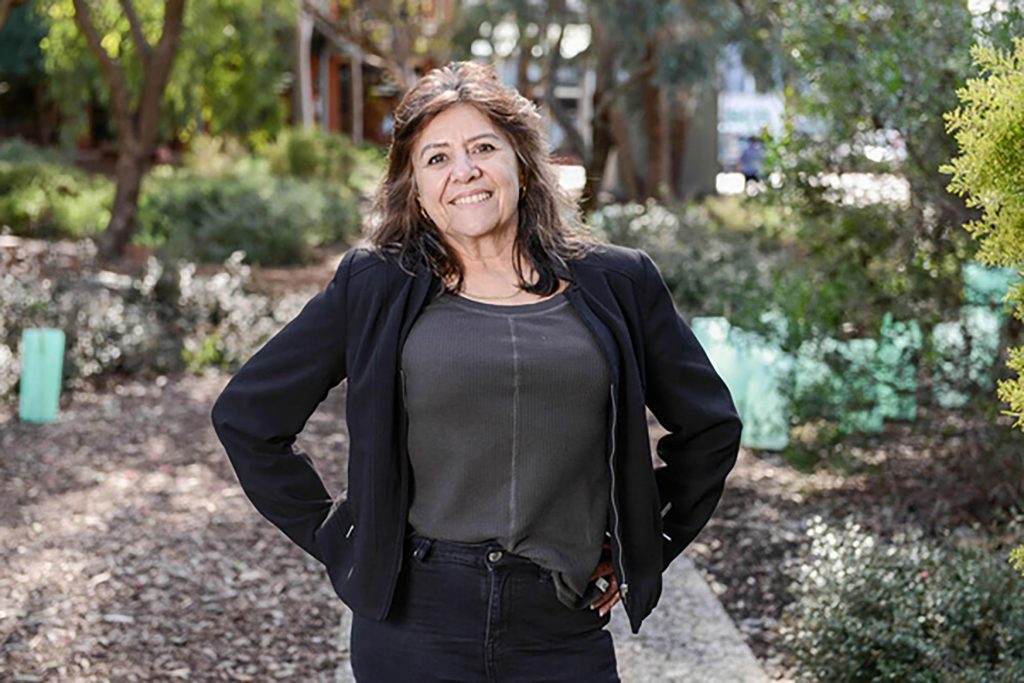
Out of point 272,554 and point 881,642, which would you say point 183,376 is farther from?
point 881,642

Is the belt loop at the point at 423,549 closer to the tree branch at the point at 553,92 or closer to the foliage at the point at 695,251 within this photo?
the foliage at the point at 695,251

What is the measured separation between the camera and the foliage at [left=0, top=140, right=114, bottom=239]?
17141mm

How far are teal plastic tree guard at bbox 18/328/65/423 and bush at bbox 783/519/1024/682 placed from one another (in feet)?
17.3

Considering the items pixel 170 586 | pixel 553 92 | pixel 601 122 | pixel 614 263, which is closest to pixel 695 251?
pixel 553 92

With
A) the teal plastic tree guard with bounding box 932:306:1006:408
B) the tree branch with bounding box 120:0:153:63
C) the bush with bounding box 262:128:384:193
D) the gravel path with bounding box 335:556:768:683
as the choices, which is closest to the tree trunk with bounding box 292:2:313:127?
the bush with bounding box 262:128:384:193

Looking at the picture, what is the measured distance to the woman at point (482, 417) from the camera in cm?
285

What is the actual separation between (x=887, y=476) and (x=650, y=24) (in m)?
8.12

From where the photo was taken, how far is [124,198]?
15164 mm

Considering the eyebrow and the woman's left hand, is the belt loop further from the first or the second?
the eyebrow

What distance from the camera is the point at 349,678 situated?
5.01m

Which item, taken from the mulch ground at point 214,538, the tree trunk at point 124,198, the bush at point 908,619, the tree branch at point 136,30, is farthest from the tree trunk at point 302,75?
the bush at point 908,619

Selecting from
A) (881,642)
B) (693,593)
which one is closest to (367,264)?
(881,642)

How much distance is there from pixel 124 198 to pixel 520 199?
1273cm

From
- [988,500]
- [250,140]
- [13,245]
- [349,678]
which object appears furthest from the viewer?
[250,140]
